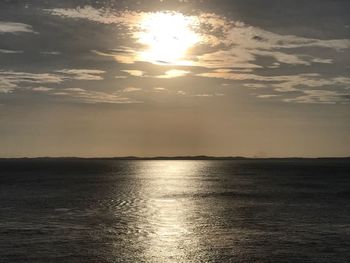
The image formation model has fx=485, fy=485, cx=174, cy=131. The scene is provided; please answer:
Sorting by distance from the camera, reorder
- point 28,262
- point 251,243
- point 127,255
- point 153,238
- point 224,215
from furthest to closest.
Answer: point 224,215 → point 153,238 → point 251,243 → point 127,255 → point 28,262

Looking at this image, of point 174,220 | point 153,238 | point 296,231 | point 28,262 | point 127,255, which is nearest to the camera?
point 28,262

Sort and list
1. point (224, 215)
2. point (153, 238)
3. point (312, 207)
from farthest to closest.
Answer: point (312, 207)
point (224, 215)
point (153, 238)

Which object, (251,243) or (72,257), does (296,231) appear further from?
(72,257)

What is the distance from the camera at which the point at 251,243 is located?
1965 inches

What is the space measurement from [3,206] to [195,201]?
1487 inches

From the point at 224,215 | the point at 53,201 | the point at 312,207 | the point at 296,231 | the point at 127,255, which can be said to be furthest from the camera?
the point at 53,201

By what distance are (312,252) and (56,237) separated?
1058 inches

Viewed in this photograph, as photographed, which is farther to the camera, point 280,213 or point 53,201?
point 53,201

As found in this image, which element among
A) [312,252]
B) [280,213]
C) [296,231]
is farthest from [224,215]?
[312,252]

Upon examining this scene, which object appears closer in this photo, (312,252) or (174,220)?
(312,252)

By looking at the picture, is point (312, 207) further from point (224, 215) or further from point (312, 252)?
point (312, 252)

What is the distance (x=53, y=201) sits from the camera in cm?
9700

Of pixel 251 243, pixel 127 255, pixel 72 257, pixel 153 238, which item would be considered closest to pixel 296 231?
pixel 251 243

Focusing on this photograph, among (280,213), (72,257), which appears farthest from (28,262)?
(280,213)
